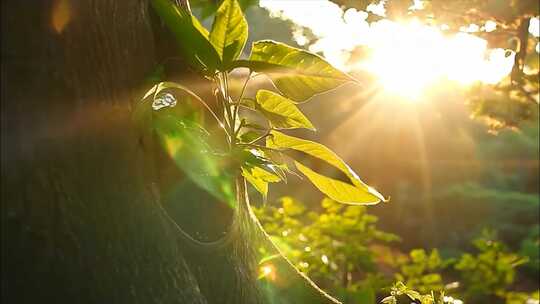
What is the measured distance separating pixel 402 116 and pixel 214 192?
17.3m

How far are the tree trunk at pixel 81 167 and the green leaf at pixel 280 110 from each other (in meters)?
0.30

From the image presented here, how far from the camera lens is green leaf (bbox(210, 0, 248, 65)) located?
5.52ft

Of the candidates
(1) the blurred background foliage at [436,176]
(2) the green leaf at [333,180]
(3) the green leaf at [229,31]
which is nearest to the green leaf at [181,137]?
(3) the green leaf at [229,31]

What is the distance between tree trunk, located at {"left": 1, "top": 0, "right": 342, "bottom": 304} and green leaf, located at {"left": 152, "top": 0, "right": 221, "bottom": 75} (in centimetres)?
7

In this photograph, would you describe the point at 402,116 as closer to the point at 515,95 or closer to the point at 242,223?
the point at 515,95

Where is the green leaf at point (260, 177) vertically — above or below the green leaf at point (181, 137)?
below

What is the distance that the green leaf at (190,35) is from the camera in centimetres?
174

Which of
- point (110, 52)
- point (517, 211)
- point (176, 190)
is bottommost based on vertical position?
point (517, 211)

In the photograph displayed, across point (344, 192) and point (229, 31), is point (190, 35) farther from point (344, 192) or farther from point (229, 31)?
point (344, 192)

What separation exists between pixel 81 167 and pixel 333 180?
0.68m

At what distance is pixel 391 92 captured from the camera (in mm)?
18922

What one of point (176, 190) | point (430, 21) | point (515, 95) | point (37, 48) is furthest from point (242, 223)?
point (515, 95)

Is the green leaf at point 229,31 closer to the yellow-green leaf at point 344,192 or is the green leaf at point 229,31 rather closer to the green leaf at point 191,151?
the green leaf at point 191,151

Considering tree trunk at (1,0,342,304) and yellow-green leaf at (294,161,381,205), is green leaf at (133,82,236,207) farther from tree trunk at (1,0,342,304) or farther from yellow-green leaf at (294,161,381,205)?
yellow-green leaf at (294,161,381,205)
